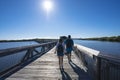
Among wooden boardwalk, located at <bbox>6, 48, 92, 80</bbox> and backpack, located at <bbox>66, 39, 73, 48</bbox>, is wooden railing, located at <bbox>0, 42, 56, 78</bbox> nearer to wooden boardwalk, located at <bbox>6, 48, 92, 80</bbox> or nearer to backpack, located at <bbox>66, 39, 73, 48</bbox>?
wooden boardwalk, located at <bbox>6, 48, 92, 80</bbox>

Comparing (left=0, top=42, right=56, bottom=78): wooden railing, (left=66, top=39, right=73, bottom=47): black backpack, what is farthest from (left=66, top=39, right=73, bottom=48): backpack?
(left=0, top=42, right=56, bottom=78): wooden railing

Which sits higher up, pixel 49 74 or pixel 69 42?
pixel 69 42

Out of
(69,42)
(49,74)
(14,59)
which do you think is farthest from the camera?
(14,59)

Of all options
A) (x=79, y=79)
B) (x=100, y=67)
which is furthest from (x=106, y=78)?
(x=79, y=79)

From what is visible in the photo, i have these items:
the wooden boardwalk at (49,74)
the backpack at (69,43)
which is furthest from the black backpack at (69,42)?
the wooden boardwalk at (49,74)

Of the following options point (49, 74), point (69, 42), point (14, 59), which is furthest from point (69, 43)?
point (14, 59)

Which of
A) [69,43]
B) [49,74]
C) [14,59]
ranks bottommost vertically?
[14,59]

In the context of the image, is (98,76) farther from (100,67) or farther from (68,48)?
(68,48)

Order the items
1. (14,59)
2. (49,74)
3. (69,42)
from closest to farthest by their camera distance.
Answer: (49,74), (69,42), (14,59)

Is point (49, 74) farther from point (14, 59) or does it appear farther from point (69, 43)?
point (14, 59)

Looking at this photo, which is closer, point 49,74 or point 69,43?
point 49,74

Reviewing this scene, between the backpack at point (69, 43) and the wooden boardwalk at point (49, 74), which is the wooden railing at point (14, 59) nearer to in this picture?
the wooden boardwalk at point (49, 74)

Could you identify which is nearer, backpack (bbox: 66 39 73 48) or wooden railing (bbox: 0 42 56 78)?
wooden railing (bbox: 0 42 56 78)

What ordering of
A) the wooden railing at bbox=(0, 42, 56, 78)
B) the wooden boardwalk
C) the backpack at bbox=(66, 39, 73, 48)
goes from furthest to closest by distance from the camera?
the backpack at bbox=(66, 39, 73, 48), the wooden railing at bbox=(0, 42, 56, 78), the wooden boardwalk
